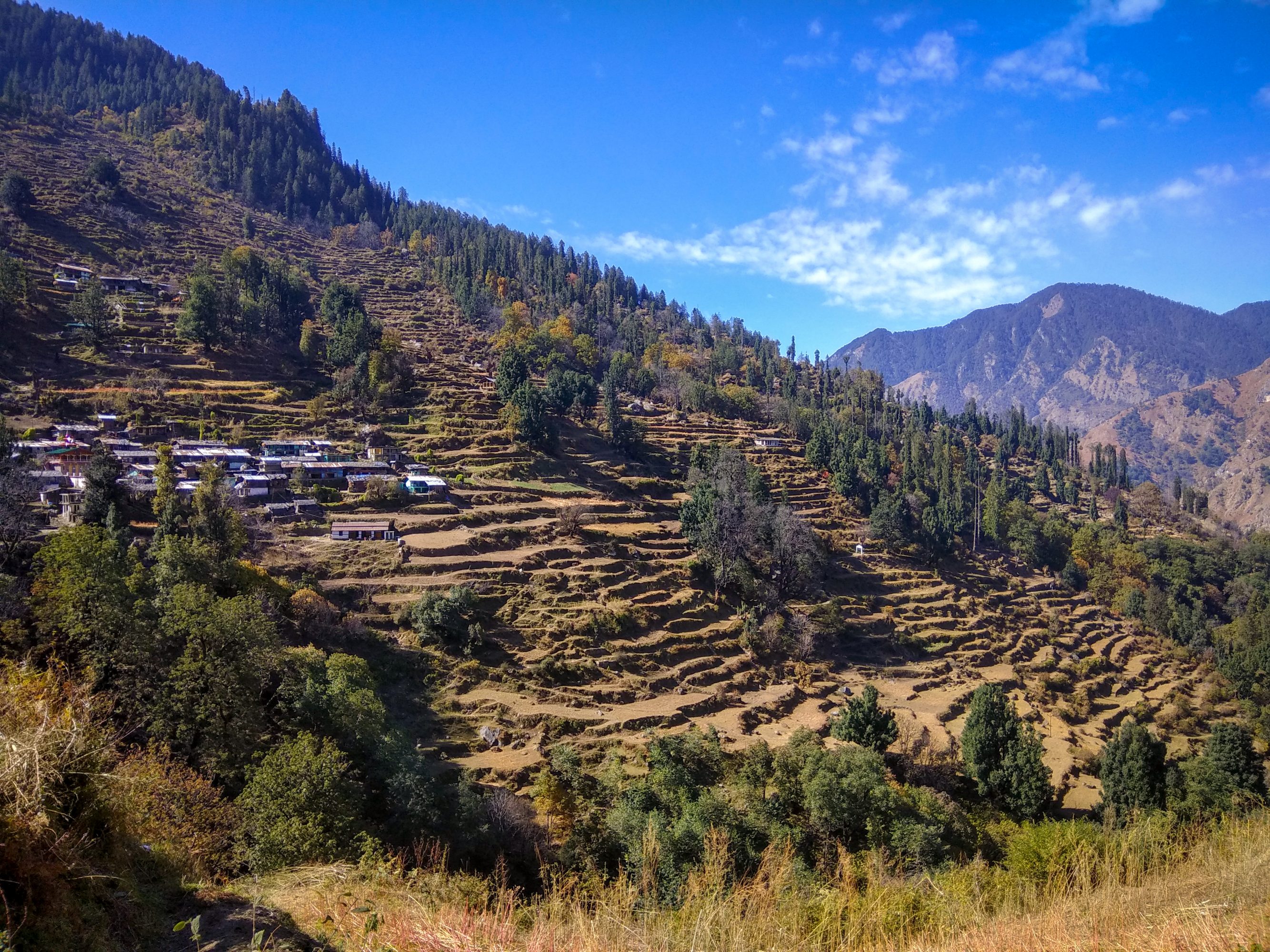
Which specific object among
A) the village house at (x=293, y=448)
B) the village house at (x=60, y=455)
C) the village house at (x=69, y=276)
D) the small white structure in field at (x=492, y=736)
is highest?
the village house at (x=69, y=276)

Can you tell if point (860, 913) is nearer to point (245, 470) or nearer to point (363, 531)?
point (363, 531)

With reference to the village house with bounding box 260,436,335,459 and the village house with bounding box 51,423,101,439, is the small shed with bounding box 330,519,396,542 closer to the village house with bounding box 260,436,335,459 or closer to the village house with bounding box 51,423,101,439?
the village house with bounding box 260,436,335,459

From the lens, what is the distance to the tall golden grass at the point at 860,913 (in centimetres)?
469

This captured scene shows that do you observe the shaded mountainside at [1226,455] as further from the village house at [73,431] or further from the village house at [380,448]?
the village house at [73,431]

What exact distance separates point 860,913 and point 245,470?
38.7m

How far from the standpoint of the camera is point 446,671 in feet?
81.0

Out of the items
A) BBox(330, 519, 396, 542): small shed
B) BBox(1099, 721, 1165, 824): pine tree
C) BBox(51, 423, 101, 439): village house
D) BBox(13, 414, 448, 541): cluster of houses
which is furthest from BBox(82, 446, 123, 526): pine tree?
BBox(1099, 721, 1165, 824): pine tree

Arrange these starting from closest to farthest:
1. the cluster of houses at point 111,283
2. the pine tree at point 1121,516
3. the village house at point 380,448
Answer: the village house at point 380,448 → the cluster of houses at point 111,283 → the pine tree at point 1121,516

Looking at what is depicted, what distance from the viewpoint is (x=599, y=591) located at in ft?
105

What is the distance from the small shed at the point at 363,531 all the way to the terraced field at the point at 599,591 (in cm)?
91

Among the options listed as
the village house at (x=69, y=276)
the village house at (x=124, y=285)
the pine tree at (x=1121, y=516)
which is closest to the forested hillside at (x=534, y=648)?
the village house at (x=69, y=276)

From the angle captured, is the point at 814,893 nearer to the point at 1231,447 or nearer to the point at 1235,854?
the point at 1235,854

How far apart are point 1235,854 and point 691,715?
2034cm

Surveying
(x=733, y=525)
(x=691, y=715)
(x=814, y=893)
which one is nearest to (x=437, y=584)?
(x=691, y=715)
